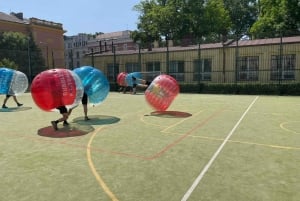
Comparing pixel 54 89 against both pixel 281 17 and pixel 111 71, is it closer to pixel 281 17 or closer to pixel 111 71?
pixel 111 71

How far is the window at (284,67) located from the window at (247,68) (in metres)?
1.45

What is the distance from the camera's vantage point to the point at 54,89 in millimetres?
8250

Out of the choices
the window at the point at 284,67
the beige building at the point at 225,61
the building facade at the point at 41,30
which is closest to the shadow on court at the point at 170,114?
the beige building at the point at 225,61

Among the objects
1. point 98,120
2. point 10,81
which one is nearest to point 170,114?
point 98,120

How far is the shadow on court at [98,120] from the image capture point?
33.4 feet

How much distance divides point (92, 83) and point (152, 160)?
5.43 m

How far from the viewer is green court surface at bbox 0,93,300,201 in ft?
14.4

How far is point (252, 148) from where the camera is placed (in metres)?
6.75

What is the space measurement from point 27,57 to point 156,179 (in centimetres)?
3076

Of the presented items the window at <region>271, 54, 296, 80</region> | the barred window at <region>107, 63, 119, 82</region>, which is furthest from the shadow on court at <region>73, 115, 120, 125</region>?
the barred window at <region>107, 63, 119, 82</region>

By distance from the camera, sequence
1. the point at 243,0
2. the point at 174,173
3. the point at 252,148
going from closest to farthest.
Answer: the point at 174,173 → the point at 252,148 → the point at 243,0

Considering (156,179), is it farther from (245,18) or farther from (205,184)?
(245,18)

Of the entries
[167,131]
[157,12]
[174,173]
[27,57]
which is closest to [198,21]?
[157,12]

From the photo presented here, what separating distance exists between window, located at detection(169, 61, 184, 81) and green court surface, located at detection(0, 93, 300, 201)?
19.0 metres
